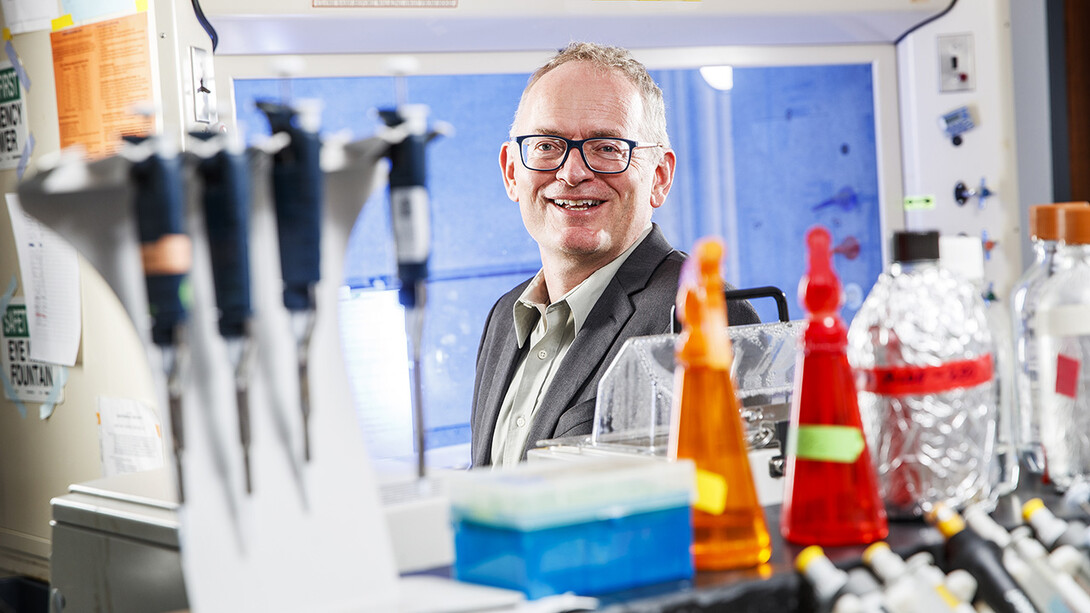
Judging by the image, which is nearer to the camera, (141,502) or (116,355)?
(141,502)

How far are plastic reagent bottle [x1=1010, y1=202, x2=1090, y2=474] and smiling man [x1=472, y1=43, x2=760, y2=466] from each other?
2.95 feet

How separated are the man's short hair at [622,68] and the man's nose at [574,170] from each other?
0.14m

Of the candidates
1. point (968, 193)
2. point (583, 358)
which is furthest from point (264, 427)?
point (968, 193)

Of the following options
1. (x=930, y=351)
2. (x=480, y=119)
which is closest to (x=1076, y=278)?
(x=930, y=351)

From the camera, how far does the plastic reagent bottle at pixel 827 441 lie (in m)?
0.78

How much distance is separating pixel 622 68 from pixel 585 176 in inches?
9.7

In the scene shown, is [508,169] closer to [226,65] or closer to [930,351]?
[226,65]

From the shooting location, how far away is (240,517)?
2.15 feet

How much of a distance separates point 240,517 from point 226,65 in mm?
1856

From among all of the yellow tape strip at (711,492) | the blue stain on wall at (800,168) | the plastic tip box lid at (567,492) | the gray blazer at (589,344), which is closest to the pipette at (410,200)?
the plastic tip box lid at (567,492)

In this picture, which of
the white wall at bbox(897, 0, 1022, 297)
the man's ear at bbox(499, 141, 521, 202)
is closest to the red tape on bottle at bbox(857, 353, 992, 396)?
the man's ear at bbox(499, 141, 521, 202)

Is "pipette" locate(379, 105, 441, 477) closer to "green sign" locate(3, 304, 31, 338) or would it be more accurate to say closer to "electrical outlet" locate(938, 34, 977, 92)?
"green sign" locate(3, 304, 31, 338)

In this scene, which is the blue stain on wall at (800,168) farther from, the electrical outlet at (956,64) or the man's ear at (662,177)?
the man's ear at (662,177)

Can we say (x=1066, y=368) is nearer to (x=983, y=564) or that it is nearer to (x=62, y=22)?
(x=983, y=564)
